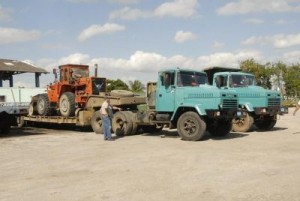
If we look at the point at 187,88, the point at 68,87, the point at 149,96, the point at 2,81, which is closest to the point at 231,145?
the point at 187,88

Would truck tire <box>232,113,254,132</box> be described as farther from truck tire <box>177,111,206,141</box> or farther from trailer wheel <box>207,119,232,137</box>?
truck tire <box>177,111,206,141</box>

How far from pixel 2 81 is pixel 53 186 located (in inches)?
1173

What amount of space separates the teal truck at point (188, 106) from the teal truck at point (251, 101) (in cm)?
188

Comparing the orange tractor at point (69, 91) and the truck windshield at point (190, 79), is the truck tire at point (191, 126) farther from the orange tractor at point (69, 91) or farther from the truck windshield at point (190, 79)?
the orange tractor at point (69, 91)

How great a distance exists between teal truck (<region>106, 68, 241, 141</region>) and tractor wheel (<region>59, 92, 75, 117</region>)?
3841mm

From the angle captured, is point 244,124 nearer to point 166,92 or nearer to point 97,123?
point 166,92

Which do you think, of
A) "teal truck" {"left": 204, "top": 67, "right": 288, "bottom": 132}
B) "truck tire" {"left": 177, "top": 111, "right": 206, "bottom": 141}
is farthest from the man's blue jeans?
"teal truck" {"left": 204, "top": 67, "right": 288, "bottom": 132}

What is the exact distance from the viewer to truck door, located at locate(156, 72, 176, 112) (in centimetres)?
1523

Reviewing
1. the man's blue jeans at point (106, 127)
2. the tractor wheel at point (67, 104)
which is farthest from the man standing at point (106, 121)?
the tractor wheel at point (67, 104)

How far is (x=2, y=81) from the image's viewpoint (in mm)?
35781

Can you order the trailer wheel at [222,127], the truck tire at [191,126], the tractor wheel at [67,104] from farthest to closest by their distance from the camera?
the tractor wheel at [67,104], the trailer wheel at [222,127], the truck tire at [191,126]

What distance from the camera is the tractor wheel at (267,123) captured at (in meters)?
18.6

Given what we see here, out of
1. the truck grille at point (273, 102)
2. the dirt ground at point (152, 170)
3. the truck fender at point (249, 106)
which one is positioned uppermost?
the truck grille at point (273, 102)

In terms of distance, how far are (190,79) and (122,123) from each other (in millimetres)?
3291
